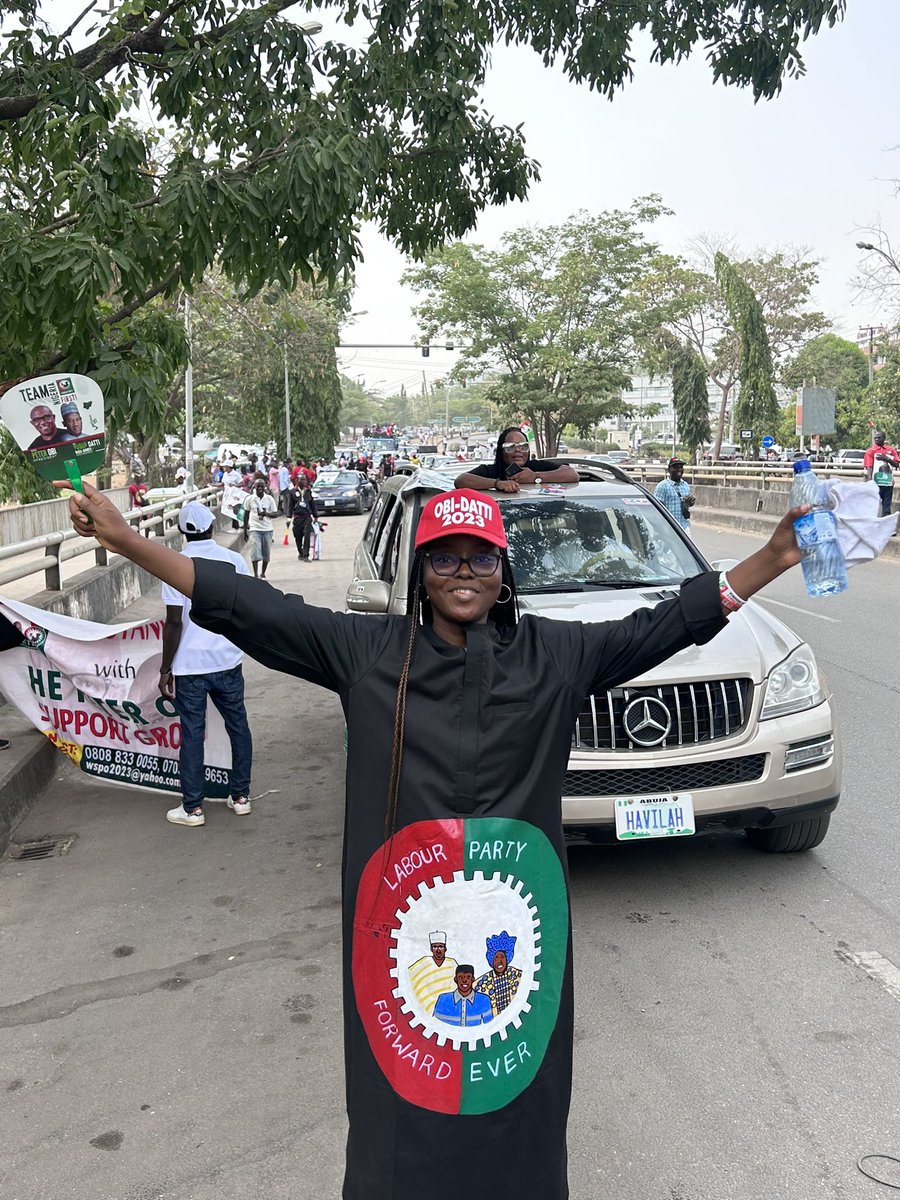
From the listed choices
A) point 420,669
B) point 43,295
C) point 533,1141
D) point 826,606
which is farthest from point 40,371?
point 826,606

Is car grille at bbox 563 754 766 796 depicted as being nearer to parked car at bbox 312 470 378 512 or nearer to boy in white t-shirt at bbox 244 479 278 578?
boy in white t-shirt at bbox 244 479 278 578

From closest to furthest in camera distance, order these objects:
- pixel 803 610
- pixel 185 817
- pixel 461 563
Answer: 1. pixel 461 563
2. pixel 185 817
3. pixel 803 610

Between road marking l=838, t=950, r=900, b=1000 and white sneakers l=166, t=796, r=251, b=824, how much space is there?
358 cm

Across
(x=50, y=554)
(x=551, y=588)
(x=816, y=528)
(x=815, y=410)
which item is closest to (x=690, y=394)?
(x=815, y=410)

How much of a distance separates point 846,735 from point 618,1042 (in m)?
4.49

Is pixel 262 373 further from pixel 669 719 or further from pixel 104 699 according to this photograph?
pixel 669 719

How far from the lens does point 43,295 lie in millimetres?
5387

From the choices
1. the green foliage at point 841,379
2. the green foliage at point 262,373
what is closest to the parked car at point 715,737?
the green foliage at point 262,373

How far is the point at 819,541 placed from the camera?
7.37ft

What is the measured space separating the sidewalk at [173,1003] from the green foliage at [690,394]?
5204 centimetres

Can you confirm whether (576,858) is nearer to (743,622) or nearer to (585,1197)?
(743,622)

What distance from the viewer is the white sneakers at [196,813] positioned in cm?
658

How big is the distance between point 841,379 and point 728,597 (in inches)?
3230

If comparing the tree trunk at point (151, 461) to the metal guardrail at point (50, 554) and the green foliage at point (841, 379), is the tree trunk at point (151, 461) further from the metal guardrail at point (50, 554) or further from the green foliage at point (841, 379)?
the green foliage at point (841, 379)
